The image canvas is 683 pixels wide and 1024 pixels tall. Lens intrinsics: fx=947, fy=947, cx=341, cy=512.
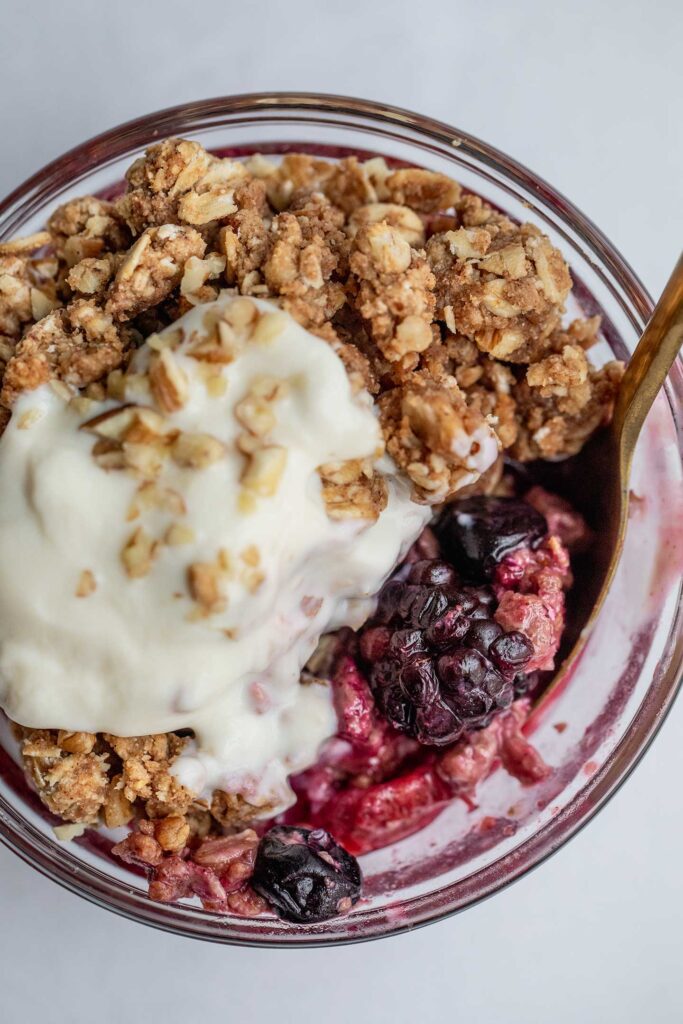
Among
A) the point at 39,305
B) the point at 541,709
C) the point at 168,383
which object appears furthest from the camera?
the point at 541,709

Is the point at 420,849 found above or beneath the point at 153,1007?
above

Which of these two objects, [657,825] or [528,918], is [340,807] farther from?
[657,825]

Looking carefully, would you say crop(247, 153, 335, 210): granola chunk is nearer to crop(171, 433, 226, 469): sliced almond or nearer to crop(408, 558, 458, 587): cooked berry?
crop(171, 433, 226, 469): sliced almond

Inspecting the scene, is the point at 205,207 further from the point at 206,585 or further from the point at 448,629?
the point at 448,629

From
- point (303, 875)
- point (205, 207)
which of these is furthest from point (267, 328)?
point (303, 875)

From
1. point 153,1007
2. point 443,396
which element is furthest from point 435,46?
point 153,1007

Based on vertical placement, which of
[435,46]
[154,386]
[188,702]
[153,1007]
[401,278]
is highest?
[435,46]

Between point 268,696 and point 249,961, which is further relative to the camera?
point 249,961
